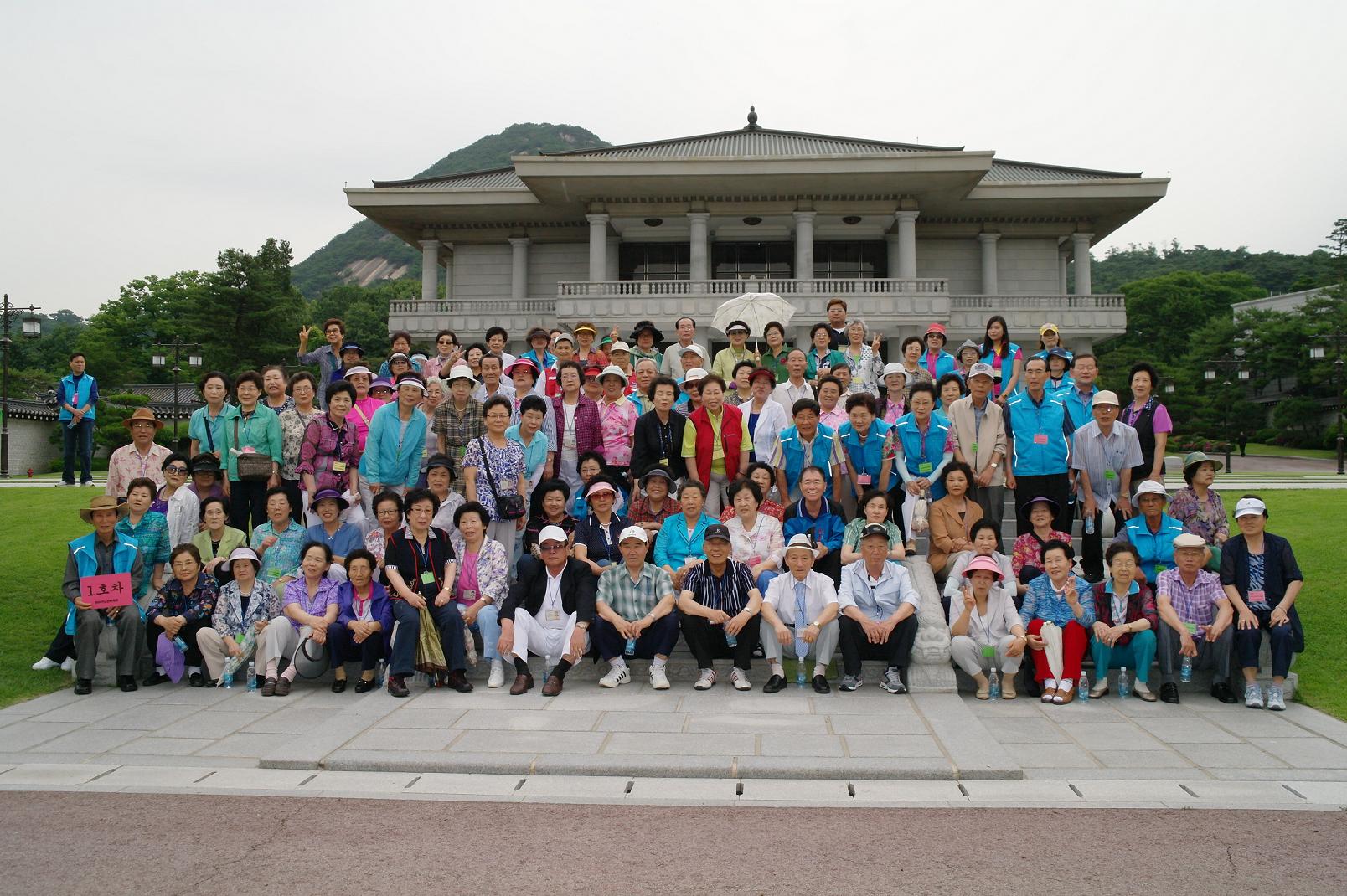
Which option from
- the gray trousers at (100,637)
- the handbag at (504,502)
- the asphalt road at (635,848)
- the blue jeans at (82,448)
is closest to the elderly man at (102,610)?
the gray trousers at (100,637)

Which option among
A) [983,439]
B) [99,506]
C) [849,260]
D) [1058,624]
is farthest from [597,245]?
[1058,624]

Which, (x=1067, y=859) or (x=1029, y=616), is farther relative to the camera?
(x=1029, y=616)

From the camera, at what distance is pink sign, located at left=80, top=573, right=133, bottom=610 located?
23.7ft

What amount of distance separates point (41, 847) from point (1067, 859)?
4.93m

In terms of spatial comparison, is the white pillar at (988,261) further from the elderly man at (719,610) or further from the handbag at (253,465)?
the handbag at (253,465)

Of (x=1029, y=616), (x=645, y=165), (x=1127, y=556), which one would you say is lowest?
(x=1029, y=616)

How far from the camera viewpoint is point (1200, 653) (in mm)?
6910

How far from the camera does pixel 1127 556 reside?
6.85m

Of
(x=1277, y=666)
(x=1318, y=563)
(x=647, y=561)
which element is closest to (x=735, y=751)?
(x=647, y=561)

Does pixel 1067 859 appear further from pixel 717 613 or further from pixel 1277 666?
pixel 1277 666

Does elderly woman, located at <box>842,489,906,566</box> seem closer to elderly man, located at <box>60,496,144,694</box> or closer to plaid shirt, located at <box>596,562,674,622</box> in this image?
plaid shirt, located at <box>596,562,674,622</box>

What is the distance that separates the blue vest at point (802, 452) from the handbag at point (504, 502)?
258cm

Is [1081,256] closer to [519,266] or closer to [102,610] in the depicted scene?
[519,266]

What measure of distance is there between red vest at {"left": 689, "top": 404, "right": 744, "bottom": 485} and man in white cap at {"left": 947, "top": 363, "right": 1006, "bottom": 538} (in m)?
2.11
